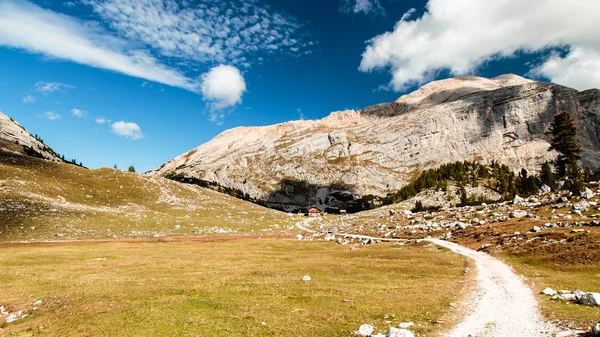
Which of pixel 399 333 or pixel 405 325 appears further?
pixel 405 325

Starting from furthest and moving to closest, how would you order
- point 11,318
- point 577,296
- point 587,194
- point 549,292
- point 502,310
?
point 587,194 < point 549,292 < point 11,318 < point 577,296 < point 502,310

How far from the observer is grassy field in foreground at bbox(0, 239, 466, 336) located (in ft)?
59.5

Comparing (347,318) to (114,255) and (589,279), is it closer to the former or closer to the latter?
(589,279)

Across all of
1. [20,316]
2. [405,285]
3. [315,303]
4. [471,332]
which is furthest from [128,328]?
[405,285]

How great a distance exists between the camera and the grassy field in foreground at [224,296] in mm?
18125

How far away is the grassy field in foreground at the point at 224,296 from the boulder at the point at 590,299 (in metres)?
7.58

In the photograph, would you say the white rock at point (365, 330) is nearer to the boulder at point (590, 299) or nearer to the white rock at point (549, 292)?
the boulder at point (590, 299)

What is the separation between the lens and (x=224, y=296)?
80.9 ft

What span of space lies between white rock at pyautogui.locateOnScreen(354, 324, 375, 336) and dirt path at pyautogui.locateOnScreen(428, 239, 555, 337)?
153 inches

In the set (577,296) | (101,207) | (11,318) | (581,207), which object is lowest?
(11,318)

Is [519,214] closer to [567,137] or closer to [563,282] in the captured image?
[563,282]

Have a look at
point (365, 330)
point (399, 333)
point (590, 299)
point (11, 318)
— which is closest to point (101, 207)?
point (11, 318)

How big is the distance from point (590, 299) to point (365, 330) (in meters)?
14.9

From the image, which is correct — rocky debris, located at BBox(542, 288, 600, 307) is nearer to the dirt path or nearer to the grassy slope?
the dirt path
